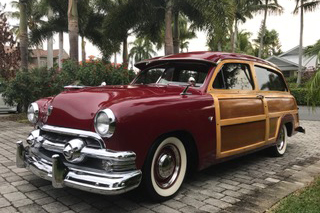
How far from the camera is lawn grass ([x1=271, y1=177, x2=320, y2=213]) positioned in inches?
117

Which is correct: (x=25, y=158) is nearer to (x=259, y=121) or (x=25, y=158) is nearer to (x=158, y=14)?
(x=259, y=121)

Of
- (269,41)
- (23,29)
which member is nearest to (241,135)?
(23,29)

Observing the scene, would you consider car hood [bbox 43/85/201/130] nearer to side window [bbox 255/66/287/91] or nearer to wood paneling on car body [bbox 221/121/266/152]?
wood paneling on car body [bbox 221/121/266/152]

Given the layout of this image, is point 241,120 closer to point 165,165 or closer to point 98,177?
point 165,165

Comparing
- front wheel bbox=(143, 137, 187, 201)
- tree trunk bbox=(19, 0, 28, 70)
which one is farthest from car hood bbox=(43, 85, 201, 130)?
tree trunk bbox=(19, 0, 28, 70)

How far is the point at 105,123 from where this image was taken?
2.70m

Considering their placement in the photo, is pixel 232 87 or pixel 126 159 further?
pixel 232 87

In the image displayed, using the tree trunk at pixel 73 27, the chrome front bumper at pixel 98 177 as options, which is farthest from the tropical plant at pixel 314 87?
the tree trunk at pixel 73 27

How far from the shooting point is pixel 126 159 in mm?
2631

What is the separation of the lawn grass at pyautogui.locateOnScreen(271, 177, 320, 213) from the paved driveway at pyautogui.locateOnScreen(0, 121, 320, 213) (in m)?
0.14

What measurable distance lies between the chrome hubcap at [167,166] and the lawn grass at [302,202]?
43.8 inches

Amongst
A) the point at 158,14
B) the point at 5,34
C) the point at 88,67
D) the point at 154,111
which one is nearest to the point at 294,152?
the point at 154,111

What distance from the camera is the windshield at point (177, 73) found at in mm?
4035

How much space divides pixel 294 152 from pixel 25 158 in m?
4.98
